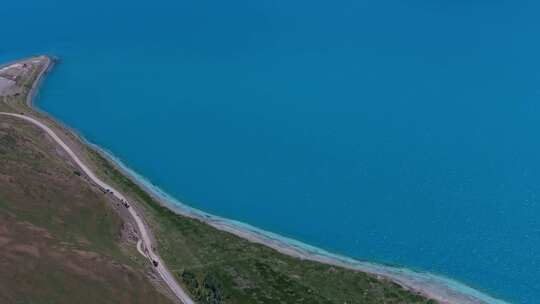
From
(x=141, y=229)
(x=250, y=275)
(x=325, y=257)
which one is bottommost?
(x=250, y=275)

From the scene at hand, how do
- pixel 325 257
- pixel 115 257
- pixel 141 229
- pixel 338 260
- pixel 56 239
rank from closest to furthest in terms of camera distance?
pixel 115 257, pixel 56 239, pixel 338 260, pixel 325 257, pixel 141 229

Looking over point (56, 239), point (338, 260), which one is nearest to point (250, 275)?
point (338, 260)

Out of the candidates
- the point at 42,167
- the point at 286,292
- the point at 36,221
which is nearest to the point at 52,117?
the point at 42,167

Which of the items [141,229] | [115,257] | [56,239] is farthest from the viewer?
[141,229]

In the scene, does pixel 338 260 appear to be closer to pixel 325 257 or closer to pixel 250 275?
pixel 325 257

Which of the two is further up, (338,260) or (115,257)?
(338,260)

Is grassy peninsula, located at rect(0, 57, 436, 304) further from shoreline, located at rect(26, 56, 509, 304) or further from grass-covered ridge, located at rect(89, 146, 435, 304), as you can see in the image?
shoreline, located at rect(26, 56, 509, 304)

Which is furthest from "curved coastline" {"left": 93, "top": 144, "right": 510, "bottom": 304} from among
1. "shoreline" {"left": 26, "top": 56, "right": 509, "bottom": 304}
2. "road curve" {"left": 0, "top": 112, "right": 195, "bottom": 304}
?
"road curve" {"left": 0, "top": 112, "right": 195, "bottom": 304}
